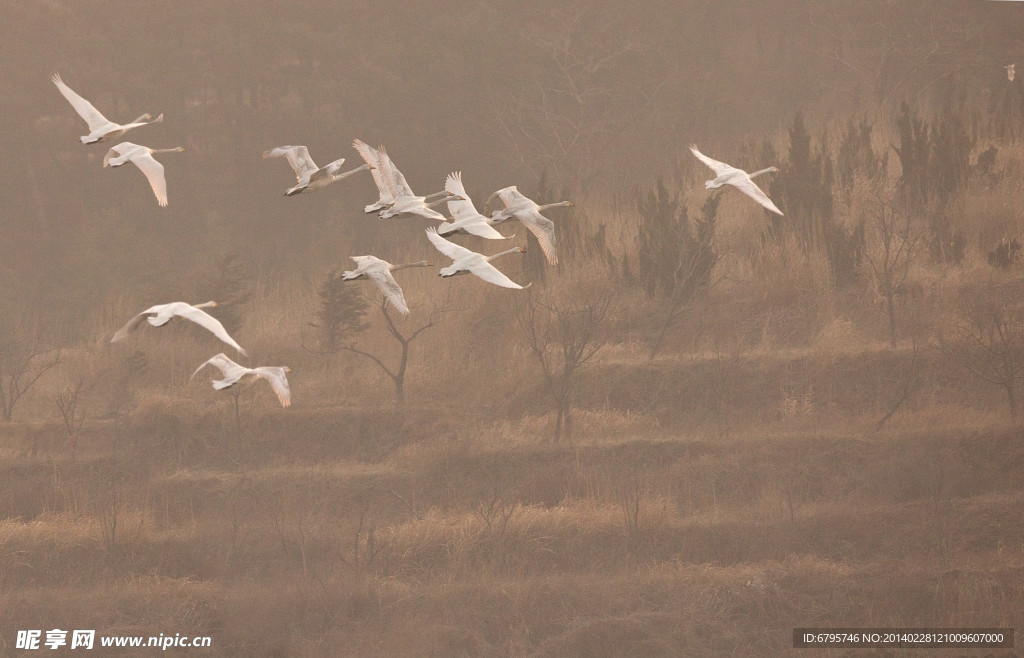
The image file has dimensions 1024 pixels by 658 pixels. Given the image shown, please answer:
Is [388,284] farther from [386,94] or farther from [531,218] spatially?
[386,94]

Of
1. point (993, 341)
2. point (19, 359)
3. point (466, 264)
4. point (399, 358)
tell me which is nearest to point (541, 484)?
point (399, 358)

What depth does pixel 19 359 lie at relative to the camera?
16.2 metres

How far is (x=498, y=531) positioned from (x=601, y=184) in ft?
23.2

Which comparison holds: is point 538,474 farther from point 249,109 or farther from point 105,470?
point 249,109

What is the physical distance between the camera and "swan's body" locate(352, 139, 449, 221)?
10.7 metres

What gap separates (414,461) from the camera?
1495cm

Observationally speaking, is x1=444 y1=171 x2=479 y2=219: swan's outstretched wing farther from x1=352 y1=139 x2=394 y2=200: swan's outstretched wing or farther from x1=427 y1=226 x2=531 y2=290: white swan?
x1=352 y1=139 x2=394 y2=200: swan's outstretched wing

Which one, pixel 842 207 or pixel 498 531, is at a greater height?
pixel 842 207

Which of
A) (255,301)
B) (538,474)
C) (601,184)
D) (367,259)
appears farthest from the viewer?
(601,184)

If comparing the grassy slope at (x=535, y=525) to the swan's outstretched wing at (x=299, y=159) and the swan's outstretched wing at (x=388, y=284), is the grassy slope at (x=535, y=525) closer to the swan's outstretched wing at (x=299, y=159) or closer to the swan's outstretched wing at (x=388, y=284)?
the swan's outstretched wing at (x=388, y=284)

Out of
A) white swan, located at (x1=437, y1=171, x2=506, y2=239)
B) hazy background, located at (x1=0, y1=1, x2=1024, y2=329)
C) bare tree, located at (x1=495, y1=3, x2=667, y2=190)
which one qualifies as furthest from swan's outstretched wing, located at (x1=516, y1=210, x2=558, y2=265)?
bare tree, located at (x1=495, y1=3, x2=667, y2=190)

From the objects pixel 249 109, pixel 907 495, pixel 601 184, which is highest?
pixel 249 109

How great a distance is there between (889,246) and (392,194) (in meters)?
7.62

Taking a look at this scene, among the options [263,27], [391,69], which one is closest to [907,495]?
[391,69]
